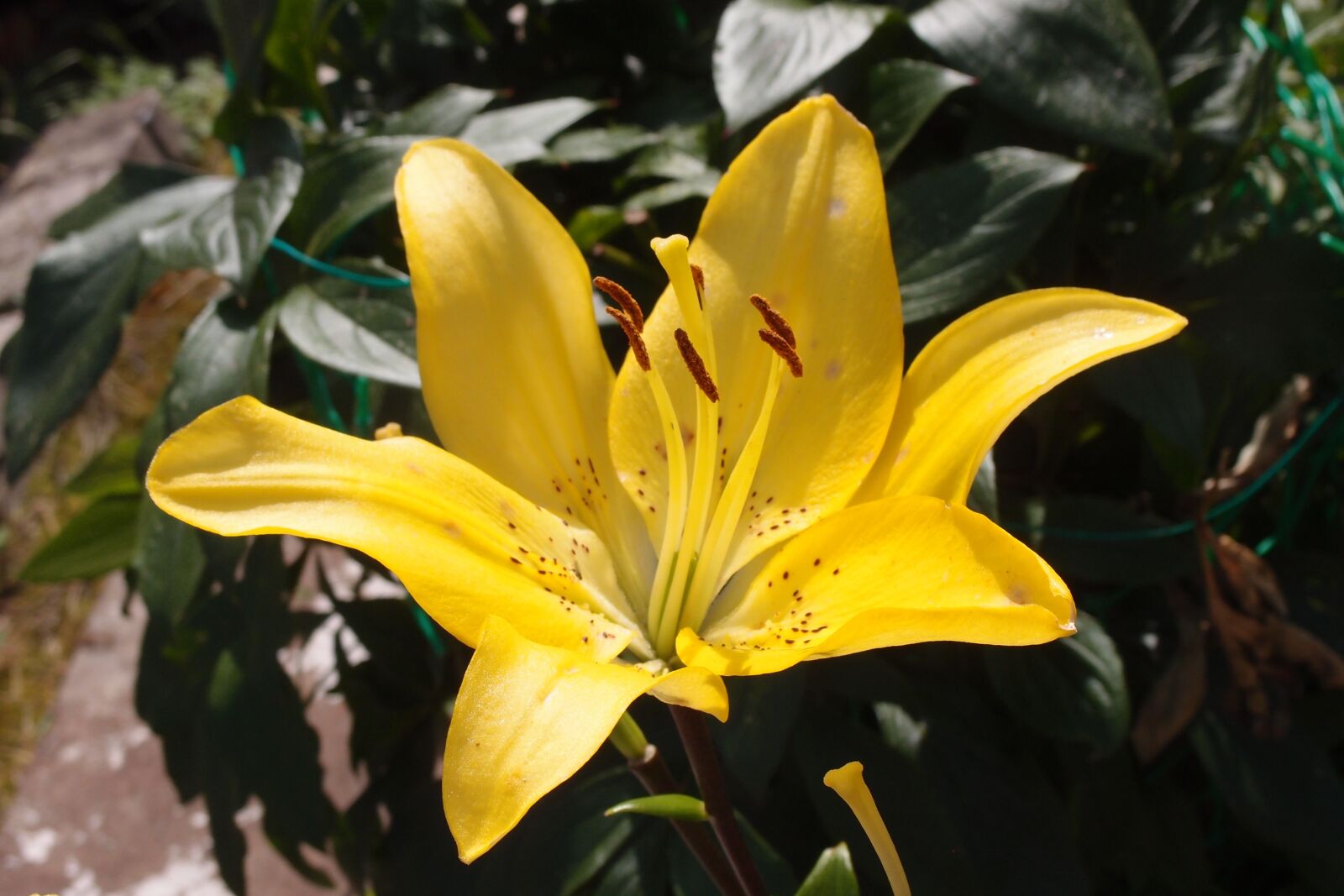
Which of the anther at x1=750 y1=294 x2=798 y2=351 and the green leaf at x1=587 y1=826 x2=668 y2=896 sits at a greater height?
the anther at x1=750 y1=294 x2=798 y2=351

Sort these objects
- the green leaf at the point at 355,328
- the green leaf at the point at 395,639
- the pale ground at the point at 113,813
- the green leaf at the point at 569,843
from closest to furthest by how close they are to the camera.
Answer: the green leaf at the point at 355,328, the green leaf at the point at 569,843, the green leaf at the point at 395,639, the pale ground at the point at 113,813

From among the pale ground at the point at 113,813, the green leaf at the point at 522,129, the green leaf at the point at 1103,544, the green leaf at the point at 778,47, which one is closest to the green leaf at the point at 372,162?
the green leaf at the point at 522,129

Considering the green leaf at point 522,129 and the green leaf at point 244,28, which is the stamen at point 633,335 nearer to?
the green leaf at point 522,129

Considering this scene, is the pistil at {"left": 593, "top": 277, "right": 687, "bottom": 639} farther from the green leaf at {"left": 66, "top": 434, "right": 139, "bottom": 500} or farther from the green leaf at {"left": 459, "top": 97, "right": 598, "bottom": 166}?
the green leaf at {"left": 66, "top": 434, "right": 139, "bottom": 500}

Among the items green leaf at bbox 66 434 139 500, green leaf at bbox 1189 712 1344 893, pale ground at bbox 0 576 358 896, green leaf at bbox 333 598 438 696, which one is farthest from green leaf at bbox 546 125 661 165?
pale ground at bbox 0 576 358 896

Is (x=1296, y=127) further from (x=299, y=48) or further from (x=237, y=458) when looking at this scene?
(x=237, y=458)

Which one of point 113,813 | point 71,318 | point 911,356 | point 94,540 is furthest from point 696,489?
point 113,813
